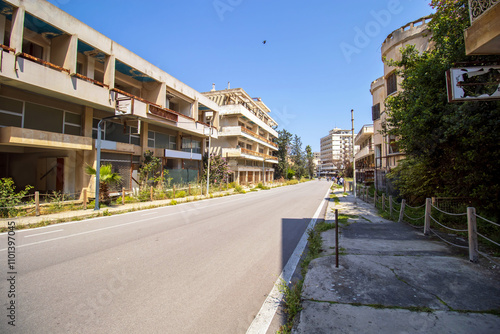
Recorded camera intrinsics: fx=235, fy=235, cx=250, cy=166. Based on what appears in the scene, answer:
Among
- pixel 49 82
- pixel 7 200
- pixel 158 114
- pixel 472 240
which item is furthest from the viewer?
pixel 158 114

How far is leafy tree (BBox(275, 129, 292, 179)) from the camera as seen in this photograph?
198ft

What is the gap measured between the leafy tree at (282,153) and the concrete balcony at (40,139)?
162ft

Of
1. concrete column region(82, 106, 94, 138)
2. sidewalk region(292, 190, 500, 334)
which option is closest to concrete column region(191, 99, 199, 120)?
concrete column region(82, 106, 94, 138)

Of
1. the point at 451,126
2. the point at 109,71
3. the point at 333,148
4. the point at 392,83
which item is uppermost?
the point at 333,148

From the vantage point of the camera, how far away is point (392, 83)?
60.4 feet

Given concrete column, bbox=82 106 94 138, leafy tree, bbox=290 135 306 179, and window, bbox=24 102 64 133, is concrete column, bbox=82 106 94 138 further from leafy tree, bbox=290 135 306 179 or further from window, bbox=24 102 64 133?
leafy tree, bbox=290 135 306 179

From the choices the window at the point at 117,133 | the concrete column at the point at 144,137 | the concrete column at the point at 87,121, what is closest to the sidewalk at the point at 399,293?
the window at the point at 117,133

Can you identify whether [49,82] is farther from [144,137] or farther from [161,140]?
[161,140]

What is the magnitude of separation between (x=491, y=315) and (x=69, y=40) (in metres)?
18.3

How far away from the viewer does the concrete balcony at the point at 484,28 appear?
13.3 ft

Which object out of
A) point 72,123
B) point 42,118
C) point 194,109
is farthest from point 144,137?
point 194,109

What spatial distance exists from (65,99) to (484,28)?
56.4ft

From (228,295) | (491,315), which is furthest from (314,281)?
(491,315)

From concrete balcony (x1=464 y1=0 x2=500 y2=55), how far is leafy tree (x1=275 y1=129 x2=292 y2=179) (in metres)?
55.3
